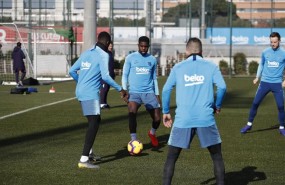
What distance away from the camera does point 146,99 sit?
12.8m

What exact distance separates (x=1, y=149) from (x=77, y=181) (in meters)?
3.31

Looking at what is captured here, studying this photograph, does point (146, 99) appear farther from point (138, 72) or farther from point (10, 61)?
point (10, 61)

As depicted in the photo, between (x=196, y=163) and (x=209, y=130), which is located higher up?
(x=209, y=130)

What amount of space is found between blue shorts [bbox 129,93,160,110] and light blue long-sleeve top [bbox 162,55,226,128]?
15.1ft

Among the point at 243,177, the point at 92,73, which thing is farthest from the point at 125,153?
the point at 243,177

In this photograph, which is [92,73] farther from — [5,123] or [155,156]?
[5,123]

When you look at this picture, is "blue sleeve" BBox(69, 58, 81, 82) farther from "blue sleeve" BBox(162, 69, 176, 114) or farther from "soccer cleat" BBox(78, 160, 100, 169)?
"blue sleeve" BBox(162, 69, 176, 114)

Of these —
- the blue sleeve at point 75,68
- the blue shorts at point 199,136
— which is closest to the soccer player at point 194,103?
the blue shorts at point 199,136

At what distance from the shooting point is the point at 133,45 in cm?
5878

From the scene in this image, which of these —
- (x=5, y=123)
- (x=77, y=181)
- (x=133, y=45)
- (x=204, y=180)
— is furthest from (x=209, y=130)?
(x=133, y=45)

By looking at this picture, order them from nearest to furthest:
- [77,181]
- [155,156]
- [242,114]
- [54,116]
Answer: [77,181] < [155,156] < [54,116] < [242,114]

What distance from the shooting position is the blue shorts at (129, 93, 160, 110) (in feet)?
42.0

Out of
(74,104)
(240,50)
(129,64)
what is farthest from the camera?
(240,50)

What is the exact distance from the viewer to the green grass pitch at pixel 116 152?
9.86 m
